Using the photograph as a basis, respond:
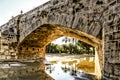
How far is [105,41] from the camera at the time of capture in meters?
5.43

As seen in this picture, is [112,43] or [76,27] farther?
[76,27]

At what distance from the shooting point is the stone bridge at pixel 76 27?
507cm

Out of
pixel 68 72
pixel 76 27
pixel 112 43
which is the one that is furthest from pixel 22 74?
pixel 112 43

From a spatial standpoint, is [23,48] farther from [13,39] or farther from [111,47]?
[111,47]

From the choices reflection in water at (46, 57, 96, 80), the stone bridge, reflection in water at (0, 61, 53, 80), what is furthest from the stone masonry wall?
reflection in water at (46, 57, 96, 80)

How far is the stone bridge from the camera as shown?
507 cm

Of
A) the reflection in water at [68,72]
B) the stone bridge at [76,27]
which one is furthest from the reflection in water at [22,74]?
the stone bridge at [76,27]

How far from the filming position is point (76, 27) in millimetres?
7176

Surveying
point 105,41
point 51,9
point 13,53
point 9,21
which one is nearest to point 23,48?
point 13,53

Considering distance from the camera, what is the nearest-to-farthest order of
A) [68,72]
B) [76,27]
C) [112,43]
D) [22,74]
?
[112,43] → [22,74] → [76,27] → [68,72]

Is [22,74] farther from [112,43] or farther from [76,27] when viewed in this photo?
[112,43]

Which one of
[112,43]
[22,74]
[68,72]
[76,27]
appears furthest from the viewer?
[68,72]

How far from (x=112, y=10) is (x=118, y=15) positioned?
33 centimetres

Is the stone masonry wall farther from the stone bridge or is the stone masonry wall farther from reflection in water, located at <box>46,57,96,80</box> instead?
reflection in water, located at <box>46,57,96,80</box>
